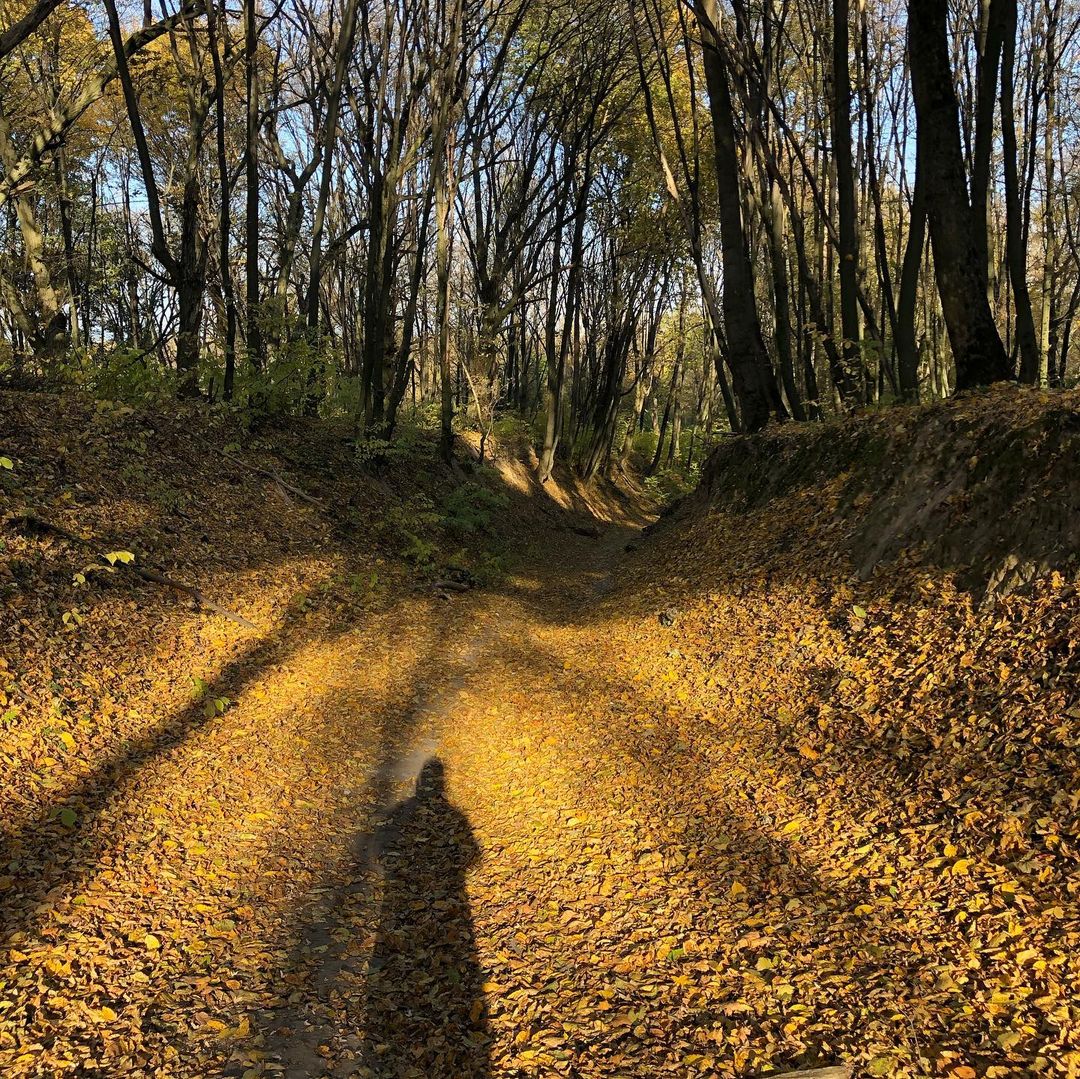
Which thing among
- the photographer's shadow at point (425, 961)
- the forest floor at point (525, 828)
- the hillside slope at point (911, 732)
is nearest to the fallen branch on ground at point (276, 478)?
the forest floor at point (525, 828)

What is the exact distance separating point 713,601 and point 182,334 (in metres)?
8.82

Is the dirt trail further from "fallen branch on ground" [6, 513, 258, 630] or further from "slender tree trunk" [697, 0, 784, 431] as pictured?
"slender tree trunk" [697, 0, 784, 431]

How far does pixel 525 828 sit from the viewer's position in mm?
4566

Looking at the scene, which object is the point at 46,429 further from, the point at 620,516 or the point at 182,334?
the point at 620,516

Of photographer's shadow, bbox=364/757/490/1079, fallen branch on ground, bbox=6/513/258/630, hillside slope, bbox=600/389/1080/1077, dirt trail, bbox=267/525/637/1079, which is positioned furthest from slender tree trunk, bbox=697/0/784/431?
photographer's shadow, bbox=364/757/490/1079

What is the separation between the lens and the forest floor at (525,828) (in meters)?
2.82

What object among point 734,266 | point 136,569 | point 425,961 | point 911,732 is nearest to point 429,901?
point 425,961

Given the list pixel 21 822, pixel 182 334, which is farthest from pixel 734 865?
pixel 182 334

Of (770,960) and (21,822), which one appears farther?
(21,822)

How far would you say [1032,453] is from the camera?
5.01 m

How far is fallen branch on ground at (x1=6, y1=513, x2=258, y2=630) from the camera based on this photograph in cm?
581

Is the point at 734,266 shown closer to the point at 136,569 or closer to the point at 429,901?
the point at 136,569

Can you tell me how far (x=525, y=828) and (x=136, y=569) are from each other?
175 inches

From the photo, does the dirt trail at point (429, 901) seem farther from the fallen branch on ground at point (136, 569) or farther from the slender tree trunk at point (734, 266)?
the slender tree trunk at point (734, 266)
